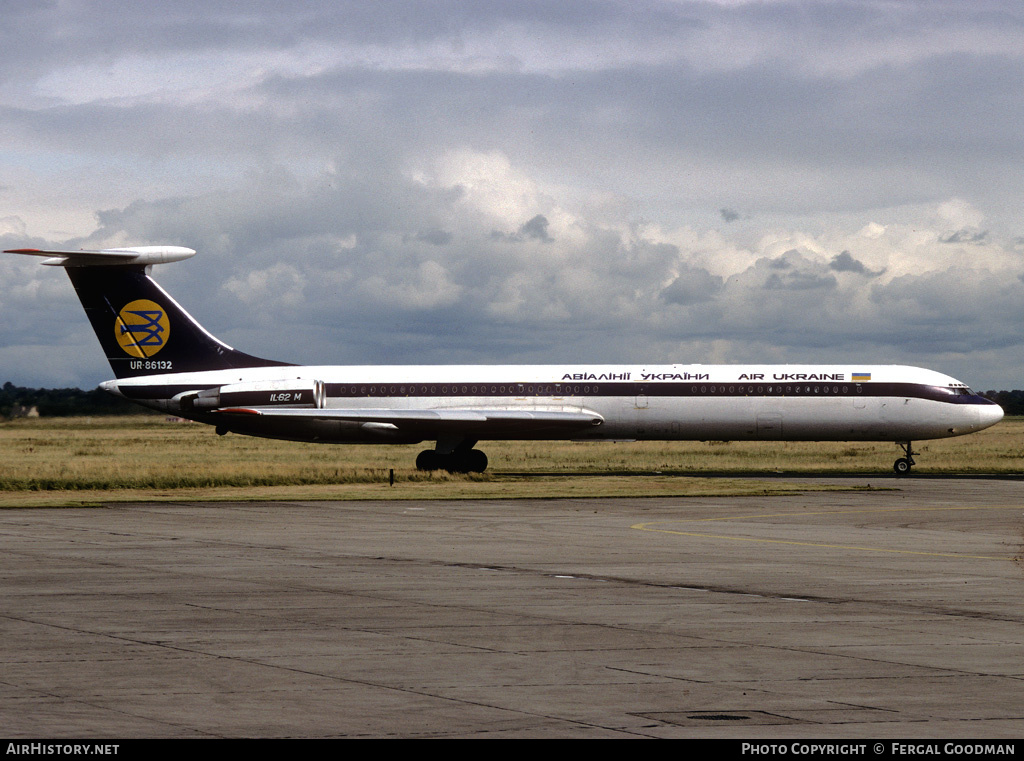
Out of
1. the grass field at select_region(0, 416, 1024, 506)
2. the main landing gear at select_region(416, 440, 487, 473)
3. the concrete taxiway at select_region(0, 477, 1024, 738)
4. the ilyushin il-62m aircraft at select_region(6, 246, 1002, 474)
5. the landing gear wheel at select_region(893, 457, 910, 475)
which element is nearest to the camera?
the concrete taxiway at select_region(0, 477, 1024, 738)

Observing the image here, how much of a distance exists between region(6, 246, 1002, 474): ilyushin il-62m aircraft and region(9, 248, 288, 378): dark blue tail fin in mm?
49

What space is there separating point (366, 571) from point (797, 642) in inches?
286

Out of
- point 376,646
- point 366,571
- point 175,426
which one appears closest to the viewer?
point 376,646

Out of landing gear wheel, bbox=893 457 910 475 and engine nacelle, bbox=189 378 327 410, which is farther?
engine nacelle, bbox=189 378 327 410

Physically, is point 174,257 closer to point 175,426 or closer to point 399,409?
point 399,409

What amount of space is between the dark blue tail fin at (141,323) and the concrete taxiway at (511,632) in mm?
24744

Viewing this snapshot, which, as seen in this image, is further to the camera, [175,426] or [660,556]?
[175,426]

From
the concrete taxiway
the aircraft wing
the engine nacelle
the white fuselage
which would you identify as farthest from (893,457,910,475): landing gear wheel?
the concrete taxiway

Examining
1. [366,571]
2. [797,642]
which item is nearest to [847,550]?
[366,571]

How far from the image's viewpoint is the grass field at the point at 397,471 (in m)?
36.1

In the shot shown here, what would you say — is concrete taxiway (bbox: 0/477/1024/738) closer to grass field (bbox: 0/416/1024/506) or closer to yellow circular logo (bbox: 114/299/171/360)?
A: grass field (bbox: 0/416/1024/506)

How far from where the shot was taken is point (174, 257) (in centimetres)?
4788

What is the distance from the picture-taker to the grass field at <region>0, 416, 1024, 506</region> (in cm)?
3606

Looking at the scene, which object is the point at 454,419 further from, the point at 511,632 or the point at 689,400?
the point at 511,632
